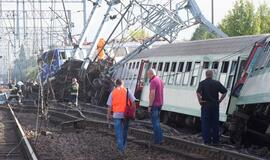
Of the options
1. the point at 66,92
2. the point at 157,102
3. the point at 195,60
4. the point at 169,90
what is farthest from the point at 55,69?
the point at 157,102

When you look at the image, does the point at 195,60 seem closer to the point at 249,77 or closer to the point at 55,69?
the point at 249,77

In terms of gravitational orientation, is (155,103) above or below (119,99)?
below

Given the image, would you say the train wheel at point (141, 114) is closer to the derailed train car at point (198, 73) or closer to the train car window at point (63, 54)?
the derailed train car at point (198, 73)

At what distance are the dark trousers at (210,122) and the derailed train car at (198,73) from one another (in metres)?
0.39

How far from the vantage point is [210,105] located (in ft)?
44.9

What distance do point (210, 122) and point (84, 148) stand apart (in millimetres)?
3146

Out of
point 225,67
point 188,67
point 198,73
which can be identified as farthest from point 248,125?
point 188,67

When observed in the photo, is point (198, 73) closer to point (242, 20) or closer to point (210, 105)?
point (210, 105)

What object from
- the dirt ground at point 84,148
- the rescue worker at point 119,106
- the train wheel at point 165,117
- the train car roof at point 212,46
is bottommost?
the dirt ground at point 84,148

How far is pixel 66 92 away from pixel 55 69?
182cm

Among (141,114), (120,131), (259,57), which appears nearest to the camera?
(120,131)

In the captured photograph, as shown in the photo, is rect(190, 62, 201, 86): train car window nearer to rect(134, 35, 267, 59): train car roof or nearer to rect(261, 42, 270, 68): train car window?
rect(134, 35, 267, 59): train car roof

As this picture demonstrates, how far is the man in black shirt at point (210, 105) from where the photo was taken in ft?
44.7

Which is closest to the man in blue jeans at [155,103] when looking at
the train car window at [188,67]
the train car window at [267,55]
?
the train car window at [267,55]
